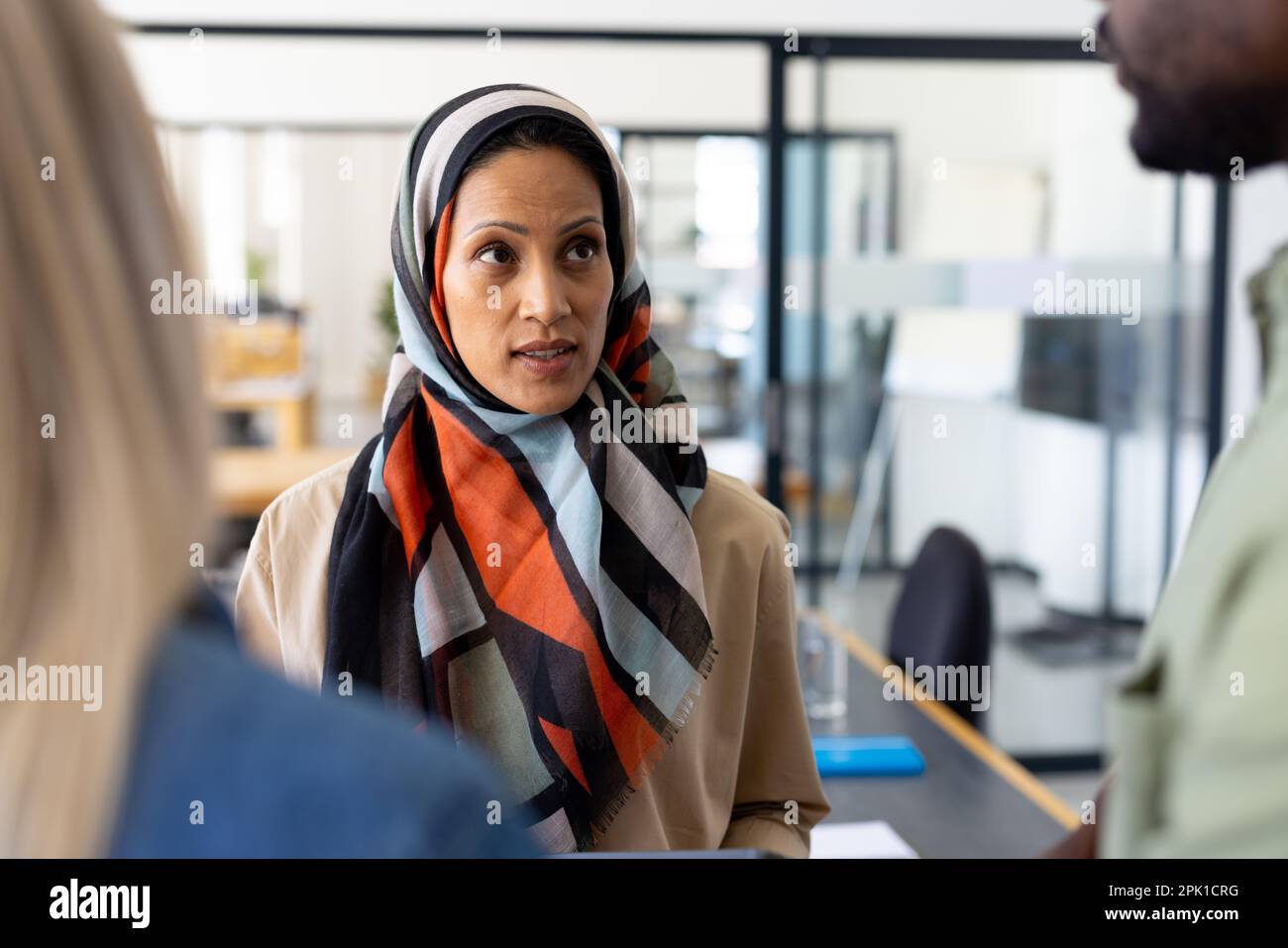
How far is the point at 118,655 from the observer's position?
1.33 feet

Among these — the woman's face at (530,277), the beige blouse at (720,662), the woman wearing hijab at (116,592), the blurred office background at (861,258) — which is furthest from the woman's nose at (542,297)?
the blurred office background at (861,258)

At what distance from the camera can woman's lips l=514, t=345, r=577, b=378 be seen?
116 centimetres

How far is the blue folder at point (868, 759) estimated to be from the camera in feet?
5.62

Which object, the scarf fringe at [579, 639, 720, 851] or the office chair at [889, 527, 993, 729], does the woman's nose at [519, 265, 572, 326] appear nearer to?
the scarf fringe at [579, 639, 720, 851]

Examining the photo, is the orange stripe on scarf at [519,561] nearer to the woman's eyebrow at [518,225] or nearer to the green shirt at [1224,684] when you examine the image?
the woman's eyebrow at [518,225]

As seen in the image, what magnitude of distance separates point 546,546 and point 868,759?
2.35ft

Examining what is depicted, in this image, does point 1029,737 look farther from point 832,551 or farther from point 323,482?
point 323,482

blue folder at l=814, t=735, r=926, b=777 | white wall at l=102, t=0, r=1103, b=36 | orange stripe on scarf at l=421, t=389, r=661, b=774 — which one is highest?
white wall at l=102, t=0, r=1103, b=36

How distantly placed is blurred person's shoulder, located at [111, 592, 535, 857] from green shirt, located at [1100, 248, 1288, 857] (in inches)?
15.6

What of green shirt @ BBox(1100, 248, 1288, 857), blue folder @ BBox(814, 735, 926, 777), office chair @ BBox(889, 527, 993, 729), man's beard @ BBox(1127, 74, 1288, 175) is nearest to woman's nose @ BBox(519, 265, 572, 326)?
man's beard @ BBox(1127, 74, 1288, 175)

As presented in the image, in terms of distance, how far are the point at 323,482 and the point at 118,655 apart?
0.82 m

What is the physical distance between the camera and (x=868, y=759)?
1731 millimetres

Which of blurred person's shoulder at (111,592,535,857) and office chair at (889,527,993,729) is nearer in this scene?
blurred person's shoulder at (111,592,535,857)

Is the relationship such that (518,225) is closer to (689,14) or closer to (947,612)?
(947,612)
